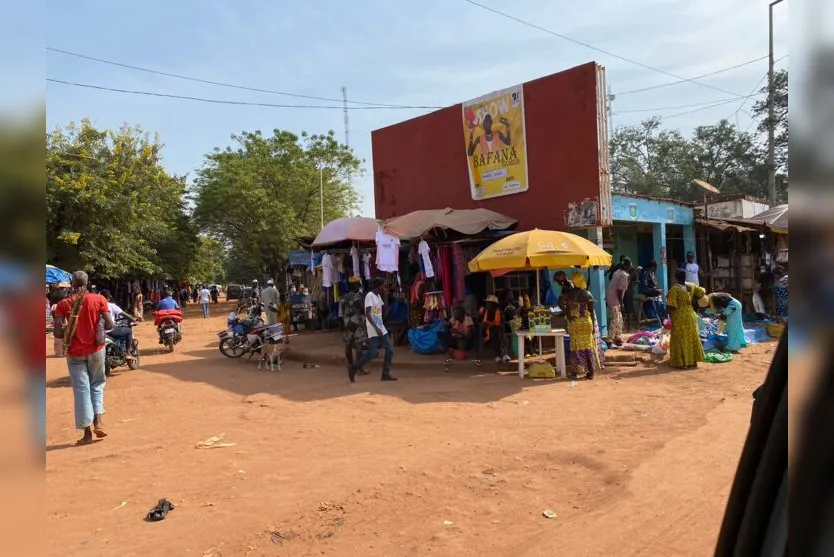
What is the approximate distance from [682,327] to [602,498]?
6150 millimetres

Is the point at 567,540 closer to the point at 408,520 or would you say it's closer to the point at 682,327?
the point at 408,520

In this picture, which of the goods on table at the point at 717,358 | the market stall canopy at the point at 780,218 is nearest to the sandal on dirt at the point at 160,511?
the market stall canopy at the point at 780,218

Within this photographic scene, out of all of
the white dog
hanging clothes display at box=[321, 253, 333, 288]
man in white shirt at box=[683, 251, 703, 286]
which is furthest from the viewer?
hanging clothes display at box=[321, 253, 333, 288]

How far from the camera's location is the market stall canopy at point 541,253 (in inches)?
358

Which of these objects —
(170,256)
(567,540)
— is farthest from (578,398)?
(170,256)

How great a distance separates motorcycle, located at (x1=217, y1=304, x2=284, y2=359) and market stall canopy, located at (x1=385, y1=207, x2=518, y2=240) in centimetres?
330

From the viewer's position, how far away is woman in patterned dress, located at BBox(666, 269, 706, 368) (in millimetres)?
9500

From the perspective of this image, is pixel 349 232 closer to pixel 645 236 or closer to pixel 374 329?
pixel 374 329

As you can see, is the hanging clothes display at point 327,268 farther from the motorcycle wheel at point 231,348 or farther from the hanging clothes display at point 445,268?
the hanging clothes display at point 445,268

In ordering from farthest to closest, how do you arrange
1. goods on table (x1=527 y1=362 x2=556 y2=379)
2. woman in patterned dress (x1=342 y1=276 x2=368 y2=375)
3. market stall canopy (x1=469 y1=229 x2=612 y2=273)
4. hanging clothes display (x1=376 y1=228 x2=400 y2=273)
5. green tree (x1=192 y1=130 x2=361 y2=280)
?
green tree (x1=192 y1=130 x2=361 y2=280)
hanging clothes display (x1=376 y1=228 x2=400 y2=273)
woman in patterned dress (x1=342 y1=276 x2=368 y2=375)
goods on table (x1=527 y1=362 x2=556 y2=379)
market stall canopy (x1=469 y1=229 x2=612 y2=273)

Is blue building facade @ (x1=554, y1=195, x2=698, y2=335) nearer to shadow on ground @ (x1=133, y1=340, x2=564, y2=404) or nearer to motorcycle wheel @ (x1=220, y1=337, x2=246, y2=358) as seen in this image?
shadow on ground @ (x1=133, y1=340, x2=564, y2=404)

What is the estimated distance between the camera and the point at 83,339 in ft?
21.9

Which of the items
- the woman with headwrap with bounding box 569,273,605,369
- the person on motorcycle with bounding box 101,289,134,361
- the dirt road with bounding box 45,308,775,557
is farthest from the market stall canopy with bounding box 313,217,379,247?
the woman with headwrap with bounding box 569,273,605,369

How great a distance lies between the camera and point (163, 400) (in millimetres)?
9227
